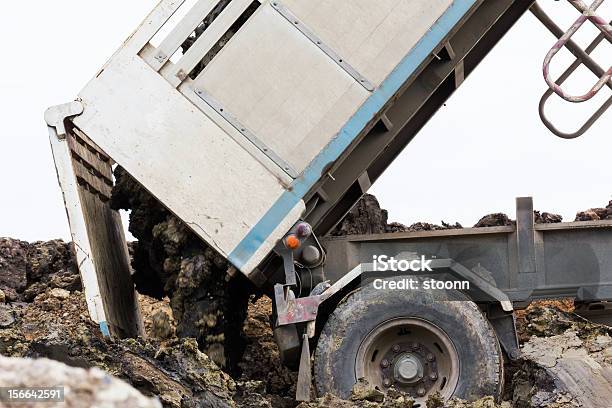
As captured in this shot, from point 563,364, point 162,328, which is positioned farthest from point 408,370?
point 162,328

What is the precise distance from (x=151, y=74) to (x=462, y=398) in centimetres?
247

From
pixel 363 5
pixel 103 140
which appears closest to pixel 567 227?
pixel 363 5

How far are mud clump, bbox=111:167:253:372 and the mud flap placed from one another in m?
0.15

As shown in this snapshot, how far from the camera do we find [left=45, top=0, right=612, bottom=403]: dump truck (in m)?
6.12

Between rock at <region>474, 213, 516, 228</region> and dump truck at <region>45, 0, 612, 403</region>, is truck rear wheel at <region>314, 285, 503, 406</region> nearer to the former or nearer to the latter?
dump truck at <region>45, 0, 612, 403</region>

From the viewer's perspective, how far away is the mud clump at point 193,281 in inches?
254

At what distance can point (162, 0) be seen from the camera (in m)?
6.31

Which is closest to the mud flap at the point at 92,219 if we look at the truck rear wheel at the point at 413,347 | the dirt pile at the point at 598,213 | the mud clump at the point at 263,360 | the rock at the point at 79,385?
the mud clump at the point at 263,360

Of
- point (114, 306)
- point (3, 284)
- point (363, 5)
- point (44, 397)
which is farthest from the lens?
point (3, 284)

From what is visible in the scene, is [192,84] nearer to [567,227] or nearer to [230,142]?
[230,142]

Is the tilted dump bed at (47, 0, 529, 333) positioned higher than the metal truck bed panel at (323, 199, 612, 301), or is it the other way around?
the tilted dump bed at (47, 0, 529, 333)

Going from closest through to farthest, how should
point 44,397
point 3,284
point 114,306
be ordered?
point 44,397 → point 114,306 → point 3,284

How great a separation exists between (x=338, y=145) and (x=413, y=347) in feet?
3.95

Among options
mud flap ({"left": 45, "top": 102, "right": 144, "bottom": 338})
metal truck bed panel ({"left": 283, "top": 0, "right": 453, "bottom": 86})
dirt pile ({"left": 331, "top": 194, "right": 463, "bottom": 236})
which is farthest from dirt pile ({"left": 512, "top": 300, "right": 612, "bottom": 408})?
mud flap ({"left": 45, "top": 102, "right": 144, "bottom": 338})
